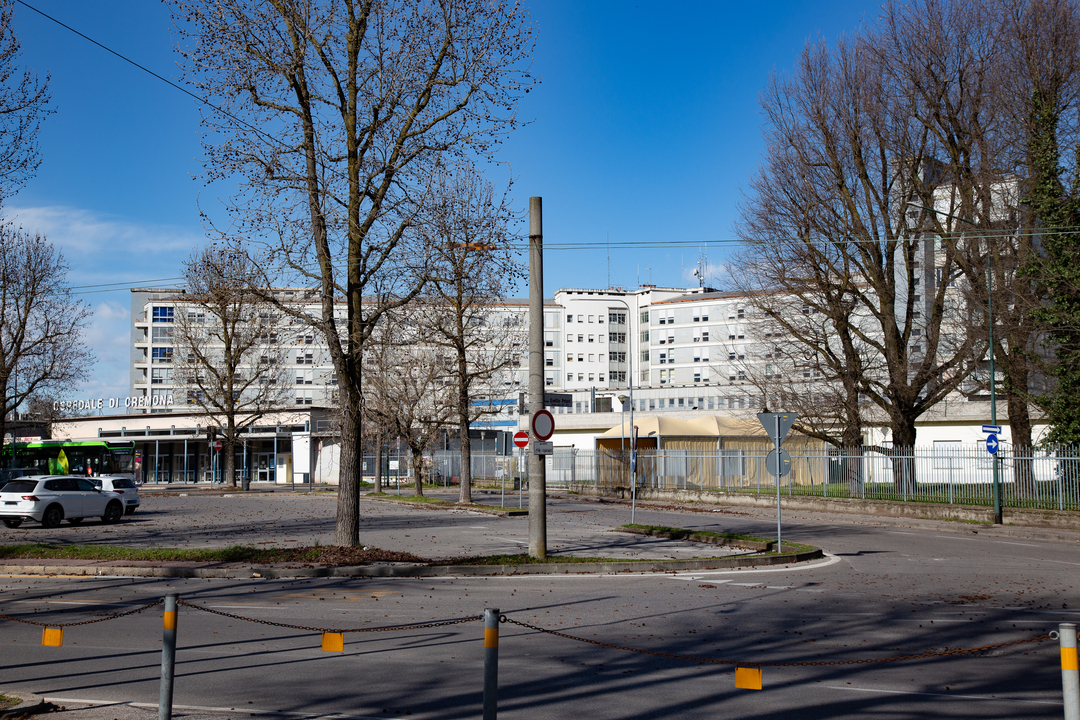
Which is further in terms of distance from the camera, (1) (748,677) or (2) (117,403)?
(2) (117,403)

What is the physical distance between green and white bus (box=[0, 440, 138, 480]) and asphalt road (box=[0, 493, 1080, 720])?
4233 centimetres

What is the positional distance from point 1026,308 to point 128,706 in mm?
32028

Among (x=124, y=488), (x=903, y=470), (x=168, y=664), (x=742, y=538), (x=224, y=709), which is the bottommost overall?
(x=742, y=538)

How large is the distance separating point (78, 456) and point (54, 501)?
28798 mm

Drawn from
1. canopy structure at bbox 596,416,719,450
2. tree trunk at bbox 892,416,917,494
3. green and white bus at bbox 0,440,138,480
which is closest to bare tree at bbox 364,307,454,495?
canopy structure at bbox 596,416,719,450

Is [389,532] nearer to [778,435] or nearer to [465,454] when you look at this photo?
[778,435]

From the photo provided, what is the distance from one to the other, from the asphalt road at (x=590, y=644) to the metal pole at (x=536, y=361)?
1409 millimetres

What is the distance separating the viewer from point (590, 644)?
9.77 meters

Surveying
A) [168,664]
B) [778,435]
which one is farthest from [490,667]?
[778,435]

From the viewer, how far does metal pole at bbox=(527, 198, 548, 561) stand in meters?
16.9

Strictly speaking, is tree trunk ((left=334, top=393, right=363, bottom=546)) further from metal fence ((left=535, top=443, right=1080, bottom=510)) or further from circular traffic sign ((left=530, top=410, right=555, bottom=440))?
metal fence ((left=535, top=443, right=1080, bottom=510))

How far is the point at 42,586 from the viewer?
14750 millimetres

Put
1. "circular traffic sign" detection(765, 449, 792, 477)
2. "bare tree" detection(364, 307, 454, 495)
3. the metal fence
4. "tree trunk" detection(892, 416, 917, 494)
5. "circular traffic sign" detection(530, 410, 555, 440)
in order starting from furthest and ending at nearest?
"bare tree" detection(364, 307, 454, 495) → "tree trunk" detection(892, 416, 917, 494) → the metal fence → "circular traffic sign" detection(765, 449, 792, 477) → "circular traffic sign" detection(530, 410, 555, 440)

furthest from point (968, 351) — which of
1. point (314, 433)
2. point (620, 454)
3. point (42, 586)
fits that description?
point (314, 433)
